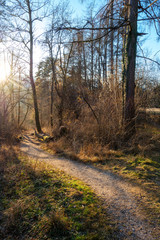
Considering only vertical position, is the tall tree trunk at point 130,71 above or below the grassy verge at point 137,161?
above

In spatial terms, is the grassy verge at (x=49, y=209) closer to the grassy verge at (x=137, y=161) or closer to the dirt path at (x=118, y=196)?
the dirt path at (x=118, y=196)

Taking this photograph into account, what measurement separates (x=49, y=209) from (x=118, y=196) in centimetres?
153

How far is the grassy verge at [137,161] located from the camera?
3.47 m

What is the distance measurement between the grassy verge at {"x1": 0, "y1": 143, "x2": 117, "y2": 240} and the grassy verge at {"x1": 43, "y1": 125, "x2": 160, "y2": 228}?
40.3 inches

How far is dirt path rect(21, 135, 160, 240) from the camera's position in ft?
8.50

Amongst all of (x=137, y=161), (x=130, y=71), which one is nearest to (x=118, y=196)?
(x=137, y=161)

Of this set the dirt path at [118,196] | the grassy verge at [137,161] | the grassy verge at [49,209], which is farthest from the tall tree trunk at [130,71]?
the grassy verge at [49,209]

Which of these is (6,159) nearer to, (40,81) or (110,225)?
(110,225)

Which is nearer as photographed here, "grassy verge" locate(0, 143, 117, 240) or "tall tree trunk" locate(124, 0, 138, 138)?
"grassy verge" locate(0, 143, 117, 240)

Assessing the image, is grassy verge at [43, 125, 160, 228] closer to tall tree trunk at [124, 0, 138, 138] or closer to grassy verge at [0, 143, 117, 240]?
tall tree trunk at [124, 0, 138, 138]

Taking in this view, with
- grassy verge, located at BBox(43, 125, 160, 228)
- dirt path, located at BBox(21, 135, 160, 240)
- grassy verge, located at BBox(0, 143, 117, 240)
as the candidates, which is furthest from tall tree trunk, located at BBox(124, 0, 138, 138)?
grassy verge, located at BBox(0, 143, 117, 240)

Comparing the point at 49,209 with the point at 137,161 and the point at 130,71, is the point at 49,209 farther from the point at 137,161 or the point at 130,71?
the point at 130,71

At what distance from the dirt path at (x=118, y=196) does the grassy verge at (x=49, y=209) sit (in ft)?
0.73

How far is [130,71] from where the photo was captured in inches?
259
